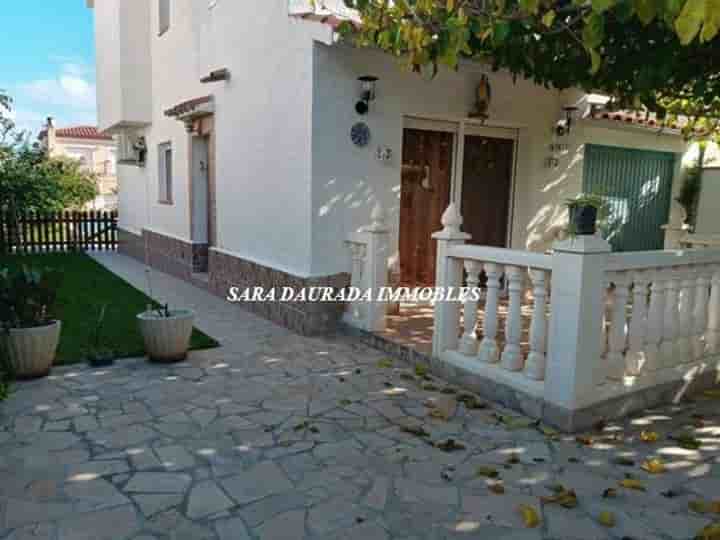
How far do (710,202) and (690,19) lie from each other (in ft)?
33.4

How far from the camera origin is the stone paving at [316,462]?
9.80 ft

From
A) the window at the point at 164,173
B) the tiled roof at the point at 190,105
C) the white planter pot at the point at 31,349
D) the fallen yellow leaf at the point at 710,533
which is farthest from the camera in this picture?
the window at the point at 164,173

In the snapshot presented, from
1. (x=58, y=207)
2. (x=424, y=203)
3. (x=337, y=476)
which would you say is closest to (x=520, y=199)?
(x=424, y=203)

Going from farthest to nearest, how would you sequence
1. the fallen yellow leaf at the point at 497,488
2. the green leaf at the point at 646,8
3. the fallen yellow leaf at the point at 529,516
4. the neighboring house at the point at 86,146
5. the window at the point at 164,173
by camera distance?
the neighboring house at the point at 86,146
the window at the point at 164,173
the fallen yellow leaf at the point at 497,488
the fallen yellow leaf at the point at 529,516
the green leaf at the point at 646,8

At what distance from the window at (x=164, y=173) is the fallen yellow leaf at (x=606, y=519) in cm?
1150

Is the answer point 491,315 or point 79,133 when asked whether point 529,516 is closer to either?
point 491,315

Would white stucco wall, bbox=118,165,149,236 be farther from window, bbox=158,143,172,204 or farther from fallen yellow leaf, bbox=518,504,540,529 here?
fallen yellow leaf, bbox=518,504,540,529

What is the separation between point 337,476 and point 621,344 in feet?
8.40

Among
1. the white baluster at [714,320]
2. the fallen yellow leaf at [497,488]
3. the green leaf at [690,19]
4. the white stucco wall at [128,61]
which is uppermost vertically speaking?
the white stucco wall at [128,61]

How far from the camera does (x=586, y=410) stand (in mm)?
4215

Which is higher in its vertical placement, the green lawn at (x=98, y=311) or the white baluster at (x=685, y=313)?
the white baluster at (x=685, y=313)

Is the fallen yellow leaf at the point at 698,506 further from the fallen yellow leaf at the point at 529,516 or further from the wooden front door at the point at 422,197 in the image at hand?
the wooden front door at the point at 422,197

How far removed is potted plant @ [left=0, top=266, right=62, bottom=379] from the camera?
16.6ft

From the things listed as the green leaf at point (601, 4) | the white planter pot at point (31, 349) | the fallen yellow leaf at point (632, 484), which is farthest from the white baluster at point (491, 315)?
the white planter pot at point (31, 349)
